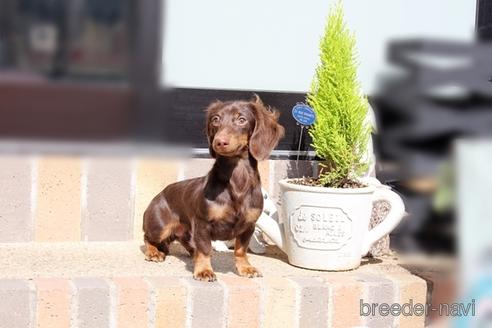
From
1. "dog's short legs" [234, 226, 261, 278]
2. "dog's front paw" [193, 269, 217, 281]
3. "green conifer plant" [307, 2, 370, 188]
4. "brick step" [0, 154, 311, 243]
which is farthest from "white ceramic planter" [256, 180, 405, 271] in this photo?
"brick step" [0, 154, 311, 243]

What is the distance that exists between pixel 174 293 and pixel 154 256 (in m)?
0.44

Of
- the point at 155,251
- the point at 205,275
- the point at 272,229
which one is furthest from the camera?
the point at 272,229

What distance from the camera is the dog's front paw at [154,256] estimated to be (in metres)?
2.90

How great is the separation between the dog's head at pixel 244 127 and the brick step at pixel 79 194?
0.66m

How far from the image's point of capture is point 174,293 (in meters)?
2.49

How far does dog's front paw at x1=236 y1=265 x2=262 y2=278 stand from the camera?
2.70 meters

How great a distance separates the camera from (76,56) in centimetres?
317

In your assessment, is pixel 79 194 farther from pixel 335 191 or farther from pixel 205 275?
pixel 335 191

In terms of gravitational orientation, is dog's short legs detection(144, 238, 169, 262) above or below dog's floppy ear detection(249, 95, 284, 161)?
below

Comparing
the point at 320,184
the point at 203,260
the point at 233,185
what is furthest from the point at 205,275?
the point at 320,184

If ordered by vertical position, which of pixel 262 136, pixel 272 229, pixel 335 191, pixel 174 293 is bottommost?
pixel 174 293

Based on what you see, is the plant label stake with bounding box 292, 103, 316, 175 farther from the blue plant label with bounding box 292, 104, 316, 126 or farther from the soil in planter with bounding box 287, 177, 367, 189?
the soil in planter with bounding box 287, 177, 367, 189

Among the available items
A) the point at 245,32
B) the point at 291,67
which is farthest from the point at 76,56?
the point at 291,67

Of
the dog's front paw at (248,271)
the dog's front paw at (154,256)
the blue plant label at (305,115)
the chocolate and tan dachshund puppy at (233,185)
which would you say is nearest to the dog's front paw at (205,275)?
the chocolate and tan dachshund puppy at (233,185)
